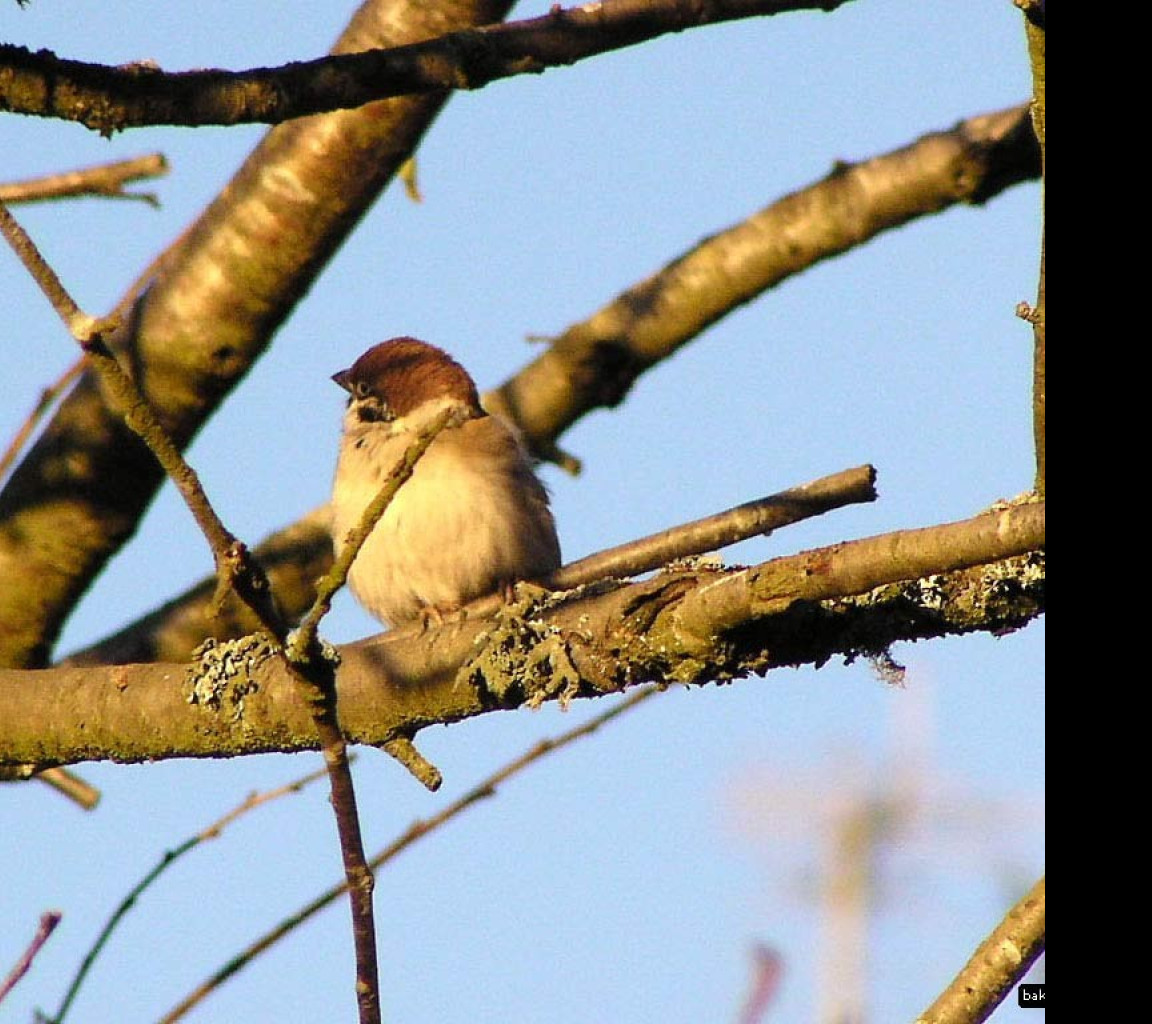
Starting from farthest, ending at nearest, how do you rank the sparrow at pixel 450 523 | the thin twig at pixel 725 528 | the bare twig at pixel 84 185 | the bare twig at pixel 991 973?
the sparrow at pixel 450 523
the bare twig at pixel 84 185
the thin twig at pixel 725 528
the bare twig at pixel 991 973

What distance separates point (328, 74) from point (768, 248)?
2.45 m

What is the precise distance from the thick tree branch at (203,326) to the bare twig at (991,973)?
2753mm

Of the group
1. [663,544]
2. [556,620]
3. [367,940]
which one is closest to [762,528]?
[663,544]

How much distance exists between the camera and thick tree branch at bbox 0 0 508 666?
175 inches

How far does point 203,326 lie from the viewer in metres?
4.49

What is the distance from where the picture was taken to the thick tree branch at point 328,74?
2.66m

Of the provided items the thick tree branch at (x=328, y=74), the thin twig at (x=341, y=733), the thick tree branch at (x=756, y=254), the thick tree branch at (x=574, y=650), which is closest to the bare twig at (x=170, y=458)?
the thin twig at (x=341, y=733)

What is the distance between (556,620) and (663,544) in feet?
0.80

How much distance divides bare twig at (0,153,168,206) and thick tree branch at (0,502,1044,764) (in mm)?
1196

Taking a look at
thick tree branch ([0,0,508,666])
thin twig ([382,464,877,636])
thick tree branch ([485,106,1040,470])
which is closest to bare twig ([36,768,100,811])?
thick tree branch ([0,0,508,666])

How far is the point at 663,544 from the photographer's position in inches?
114

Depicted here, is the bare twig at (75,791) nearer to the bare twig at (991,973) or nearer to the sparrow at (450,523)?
the sparrow at (450,523)

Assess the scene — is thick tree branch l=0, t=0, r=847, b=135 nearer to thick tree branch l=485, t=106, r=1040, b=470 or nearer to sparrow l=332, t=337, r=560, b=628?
thick tree branch l=485, t=106, r=1040, b=470
